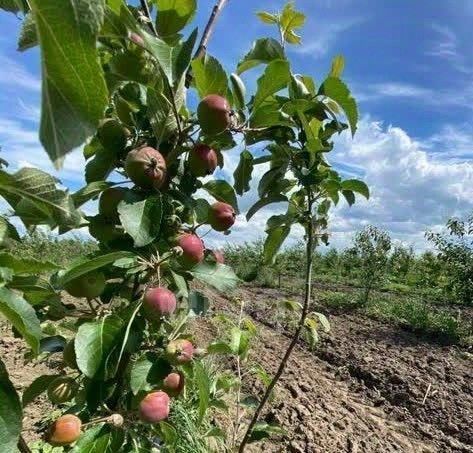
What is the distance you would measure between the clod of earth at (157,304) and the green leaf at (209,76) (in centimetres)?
38

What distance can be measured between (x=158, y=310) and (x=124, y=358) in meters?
0.16

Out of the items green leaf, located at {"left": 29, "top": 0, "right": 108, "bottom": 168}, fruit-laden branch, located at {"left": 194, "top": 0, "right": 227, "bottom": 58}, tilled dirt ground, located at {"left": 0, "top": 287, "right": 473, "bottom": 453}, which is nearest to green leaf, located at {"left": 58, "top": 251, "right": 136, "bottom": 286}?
fruit-laden branch, located at {"left": 194, "top": 0, "right": 227, "bottom": 58}

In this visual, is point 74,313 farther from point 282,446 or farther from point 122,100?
point 282,446

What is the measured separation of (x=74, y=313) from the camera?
3.39ft

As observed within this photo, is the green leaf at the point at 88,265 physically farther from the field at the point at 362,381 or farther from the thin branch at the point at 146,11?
the field at the point at 362,381

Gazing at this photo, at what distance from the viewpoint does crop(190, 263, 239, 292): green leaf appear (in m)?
1.07

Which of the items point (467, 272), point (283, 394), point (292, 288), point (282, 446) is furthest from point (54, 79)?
point (292, 288)

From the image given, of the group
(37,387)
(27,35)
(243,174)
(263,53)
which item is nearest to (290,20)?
(263,53)

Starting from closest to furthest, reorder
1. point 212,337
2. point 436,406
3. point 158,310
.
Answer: point 158,310 < point 436,406 < point 212,337

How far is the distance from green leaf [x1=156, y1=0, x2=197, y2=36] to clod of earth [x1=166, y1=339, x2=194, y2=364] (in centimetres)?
58

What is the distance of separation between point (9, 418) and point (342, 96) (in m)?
0.83

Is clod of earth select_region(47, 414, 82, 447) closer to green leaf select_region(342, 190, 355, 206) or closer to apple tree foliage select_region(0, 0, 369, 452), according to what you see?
apple tree foliage select_region(0, 0, 369, 452)

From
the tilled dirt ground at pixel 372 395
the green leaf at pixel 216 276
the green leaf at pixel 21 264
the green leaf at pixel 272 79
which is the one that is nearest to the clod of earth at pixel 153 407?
the green leaf at pixel 216 276

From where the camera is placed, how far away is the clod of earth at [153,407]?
0.97 metres
